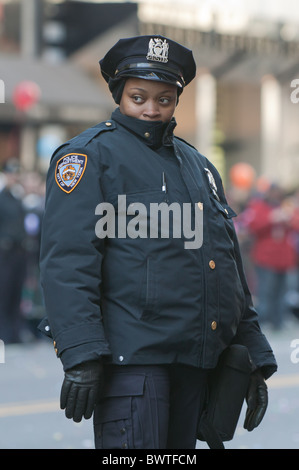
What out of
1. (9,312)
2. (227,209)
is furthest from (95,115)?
(227,209)

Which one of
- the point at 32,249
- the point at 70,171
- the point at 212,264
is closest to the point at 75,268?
the point at 70,171

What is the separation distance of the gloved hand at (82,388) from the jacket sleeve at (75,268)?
0.11 ft

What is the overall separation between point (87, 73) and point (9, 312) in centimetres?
968

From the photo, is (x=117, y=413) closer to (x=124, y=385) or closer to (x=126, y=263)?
(x=124, y=385)

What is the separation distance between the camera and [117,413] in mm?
2982

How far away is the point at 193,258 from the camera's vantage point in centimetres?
306

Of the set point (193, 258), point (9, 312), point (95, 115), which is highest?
point (95, 115)

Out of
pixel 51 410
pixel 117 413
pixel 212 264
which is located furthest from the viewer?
pixel 51 410

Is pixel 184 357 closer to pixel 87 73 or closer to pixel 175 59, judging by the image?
pixel 175 59

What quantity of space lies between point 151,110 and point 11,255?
23.5ft

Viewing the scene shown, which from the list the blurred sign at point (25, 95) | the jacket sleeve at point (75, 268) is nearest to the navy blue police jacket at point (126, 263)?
the jacket sleeve at point (75, 268)

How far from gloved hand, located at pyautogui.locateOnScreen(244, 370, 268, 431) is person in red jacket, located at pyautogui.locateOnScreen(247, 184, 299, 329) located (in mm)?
7935

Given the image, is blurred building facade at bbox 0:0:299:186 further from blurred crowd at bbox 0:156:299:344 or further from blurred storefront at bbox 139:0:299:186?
blurred crowd at bbox 0:156:299:344

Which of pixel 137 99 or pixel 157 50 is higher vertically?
pixel 157 50
